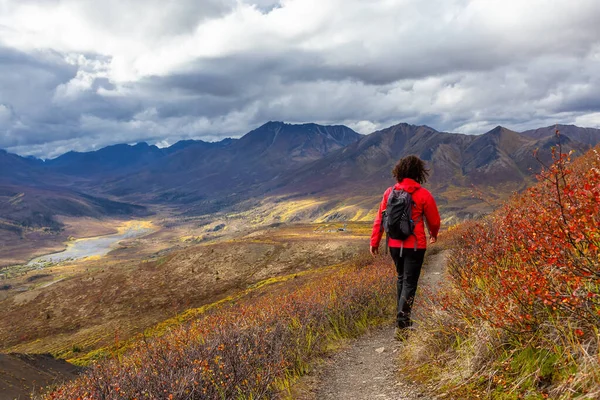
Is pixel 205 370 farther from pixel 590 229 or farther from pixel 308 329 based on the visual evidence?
pixel 590 229

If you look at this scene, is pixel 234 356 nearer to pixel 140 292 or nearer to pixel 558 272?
pixel 558 272

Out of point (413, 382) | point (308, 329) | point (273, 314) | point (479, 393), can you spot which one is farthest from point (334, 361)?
point (479, 393)

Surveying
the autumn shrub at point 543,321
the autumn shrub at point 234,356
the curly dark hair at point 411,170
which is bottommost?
the autumn shrub at point 234,356

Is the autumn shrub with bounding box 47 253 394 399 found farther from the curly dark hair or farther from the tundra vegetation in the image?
the curly dark hair

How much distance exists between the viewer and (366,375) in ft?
19.3

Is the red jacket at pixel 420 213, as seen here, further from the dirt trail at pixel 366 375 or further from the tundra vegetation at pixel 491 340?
the dirt trail at pixel 366 375

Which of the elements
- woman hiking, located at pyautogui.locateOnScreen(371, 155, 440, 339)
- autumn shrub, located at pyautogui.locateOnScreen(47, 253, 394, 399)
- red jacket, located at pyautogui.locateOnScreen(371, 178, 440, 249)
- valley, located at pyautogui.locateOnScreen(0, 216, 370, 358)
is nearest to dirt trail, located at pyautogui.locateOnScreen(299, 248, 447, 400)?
autumn shrub, located at pyautogui.locateOnScreen(47, 253, 394, 399)

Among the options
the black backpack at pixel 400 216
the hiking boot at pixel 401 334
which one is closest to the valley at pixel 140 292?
the hiking boot at pixel 401 334

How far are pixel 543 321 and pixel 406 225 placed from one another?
2.74 metres

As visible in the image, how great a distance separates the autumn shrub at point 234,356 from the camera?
458 cm

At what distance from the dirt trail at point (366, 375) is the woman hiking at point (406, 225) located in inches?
24.5

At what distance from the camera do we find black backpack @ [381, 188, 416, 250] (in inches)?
255

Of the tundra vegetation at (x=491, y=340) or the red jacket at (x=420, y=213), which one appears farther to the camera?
the red jacket at (x=420, y=213)

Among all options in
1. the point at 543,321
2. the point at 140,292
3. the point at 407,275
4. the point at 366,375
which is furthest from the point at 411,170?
the point at 140,292
